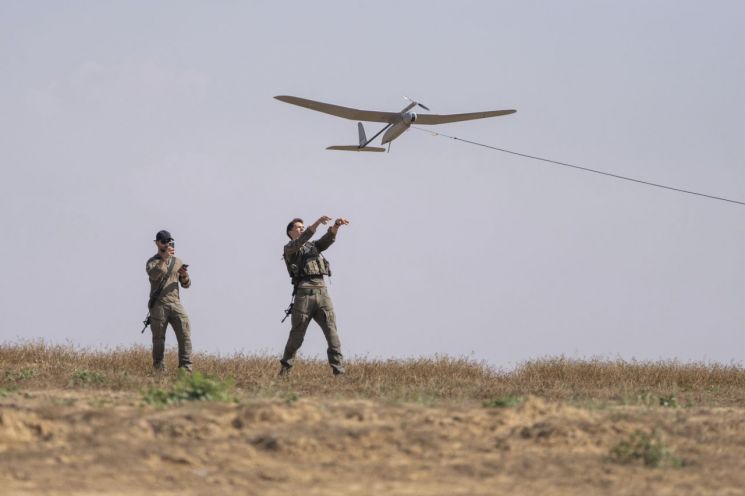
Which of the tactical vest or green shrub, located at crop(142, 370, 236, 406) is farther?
the tactical vest

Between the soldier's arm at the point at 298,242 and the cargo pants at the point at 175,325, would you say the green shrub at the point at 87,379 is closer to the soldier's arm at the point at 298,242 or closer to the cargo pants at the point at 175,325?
the cargo pants at the point at 175,325

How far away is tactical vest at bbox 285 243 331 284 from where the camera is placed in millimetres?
13766

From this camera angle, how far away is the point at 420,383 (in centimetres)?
1375

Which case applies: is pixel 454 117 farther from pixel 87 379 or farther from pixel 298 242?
pixel 87 379

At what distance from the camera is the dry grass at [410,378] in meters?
11.9

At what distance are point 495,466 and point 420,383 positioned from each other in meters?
6.56

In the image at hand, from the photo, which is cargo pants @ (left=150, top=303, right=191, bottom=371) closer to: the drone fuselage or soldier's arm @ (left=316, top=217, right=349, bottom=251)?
soldier's arm @ (left=316, top=217, right=349, bottom=251)

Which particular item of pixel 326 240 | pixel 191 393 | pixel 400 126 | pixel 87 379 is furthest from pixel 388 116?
pixel 191 393

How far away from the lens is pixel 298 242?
13516 millimetres

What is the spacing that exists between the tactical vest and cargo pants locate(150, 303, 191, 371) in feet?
5.28

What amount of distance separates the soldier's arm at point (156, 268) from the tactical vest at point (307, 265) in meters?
1.68

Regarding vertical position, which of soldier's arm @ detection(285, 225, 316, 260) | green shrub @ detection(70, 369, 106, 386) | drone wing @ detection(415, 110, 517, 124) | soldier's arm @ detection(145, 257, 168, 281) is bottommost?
green shrub @ detection(70, 369, 106, 386)

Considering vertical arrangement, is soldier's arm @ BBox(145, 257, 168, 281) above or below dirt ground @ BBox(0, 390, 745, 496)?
above

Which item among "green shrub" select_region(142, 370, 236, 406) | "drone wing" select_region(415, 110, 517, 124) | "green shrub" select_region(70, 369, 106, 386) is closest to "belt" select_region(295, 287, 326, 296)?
"green shrub" select_region(70, 369, 106, 386)
